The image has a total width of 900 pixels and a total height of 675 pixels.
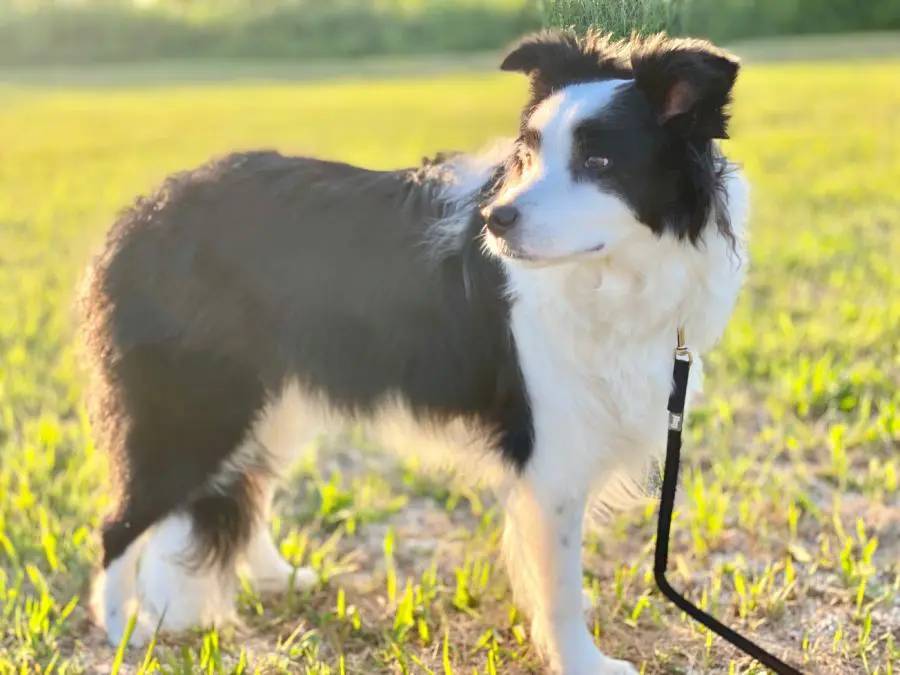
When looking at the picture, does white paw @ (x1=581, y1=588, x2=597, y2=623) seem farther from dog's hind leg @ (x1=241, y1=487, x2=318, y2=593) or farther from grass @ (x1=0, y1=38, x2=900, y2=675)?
dog's hind leg @ (x1=241, y1=487, x2=318, y2=593)

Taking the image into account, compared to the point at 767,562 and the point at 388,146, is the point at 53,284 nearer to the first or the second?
the point at 767,562

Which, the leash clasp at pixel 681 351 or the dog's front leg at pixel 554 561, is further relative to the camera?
the dog's front leg at pixel 554 561

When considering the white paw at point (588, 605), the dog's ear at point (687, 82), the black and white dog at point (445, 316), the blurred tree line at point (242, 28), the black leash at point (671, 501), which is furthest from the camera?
the blurred tree line at point (242, 28)

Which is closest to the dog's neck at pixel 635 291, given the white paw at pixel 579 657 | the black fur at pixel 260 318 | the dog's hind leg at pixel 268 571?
the black fur at pixel 260 318

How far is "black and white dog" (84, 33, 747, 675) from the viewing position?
2.06 metres

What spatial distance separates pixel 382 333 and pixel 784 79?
1857cm

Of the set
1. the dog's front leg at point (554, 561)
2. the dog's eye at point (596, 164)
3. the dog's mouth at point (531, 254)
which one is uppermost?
the dog's eye at point (596, 164)

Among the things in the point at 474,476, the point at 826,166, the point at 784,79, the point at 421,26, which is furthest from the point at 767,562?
the point at 421,26

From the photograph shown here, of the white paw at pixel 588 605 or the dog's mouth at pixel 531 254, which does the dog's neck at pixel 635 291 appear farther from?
the white paw at pixel 588 605

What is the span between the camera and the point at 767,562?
3.12 meters

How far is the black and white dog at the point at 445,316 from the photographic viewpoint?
2061mm

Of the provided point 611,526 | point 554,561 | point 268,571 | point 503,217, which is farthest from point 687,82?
point 268,571

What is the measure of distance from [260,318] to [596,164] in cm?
109

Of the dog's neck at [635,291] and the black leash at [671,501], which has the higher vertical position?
the dog's neck at [635,291]
